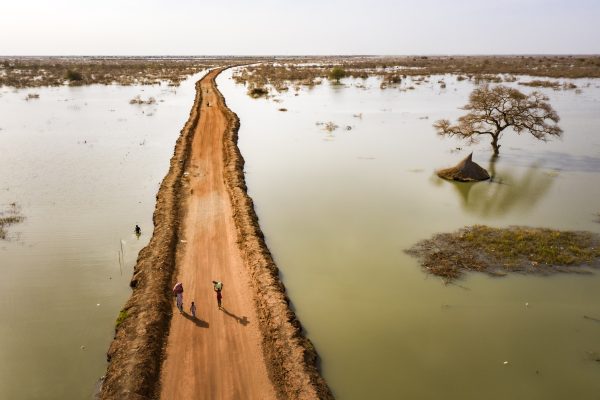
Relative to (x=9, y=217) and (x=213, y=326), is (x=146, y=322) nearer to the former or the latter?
(x=213, y=326)

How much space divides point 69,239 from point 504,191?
28022 millimetres

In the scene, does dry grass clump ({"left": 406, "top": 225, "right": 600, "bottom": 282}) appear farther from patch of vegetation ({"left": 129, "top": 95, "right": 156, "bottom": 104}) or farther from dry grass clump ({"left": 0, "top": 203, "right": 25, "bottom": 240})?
patch of vegetation ({"left": 129, "top": 95, "right": 156, "bottom": 104})

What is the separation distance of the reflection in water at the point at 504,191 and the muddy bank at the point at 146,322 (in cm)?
1853

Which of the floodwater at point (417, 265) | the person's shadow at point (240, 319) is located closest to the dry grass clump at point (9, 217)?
Answer: the floodwater at point (417, 265)

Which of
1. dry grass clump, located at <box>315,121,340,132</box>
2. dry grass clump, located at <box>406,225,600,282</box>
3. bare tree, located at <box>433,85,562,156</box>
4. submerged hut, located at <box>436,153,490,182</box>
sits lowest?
dry grass clump, located at <box>406,225,600,282</box>

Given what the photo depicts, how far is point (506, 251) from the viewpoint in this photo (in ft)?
64.0

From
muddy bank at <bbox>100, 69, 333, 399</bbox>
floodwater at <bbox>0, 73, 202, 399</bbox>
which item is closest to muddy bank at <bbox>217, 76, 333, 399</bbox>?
muddy bank at <bbox>100, 69, 333, 399</bbox>

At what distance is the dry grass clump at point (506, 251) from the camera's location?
60.0 feet

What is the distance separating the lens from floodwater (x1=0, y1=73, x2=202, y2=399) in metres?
13.1

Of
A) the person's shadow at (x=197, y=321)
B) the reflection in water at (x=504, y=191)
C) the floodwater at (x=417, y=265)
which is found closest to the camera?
the floodwater at (x=417, y=265)

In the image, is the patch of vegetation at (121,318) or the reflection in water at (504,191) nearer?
the patch of vegetation at (121,318)

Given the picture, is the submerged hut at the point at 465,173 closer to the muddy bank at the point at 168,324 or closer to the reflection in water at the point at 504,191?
the reflection in water at the point at 504,191

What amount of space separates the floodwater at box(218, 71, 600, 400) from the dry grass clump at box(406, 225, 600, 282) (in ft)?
2.34

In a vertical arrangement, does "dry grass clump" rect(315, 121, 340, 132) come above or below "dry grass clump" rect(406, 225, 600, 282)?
above
